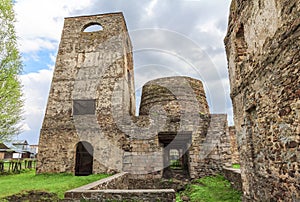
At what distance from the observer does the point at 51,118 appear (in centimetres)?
1196

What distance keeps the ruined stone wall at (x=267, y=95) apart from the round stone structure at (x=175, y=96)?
4.48 meters

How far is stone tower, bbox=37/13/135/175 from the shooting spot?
11.1m

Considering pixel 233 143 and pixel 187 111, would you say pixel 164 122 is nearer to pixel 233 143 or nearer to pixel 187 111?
pixel 187 111

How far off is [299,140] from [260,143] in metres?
1.73

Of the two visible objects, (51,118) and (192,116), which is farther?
(51,118)

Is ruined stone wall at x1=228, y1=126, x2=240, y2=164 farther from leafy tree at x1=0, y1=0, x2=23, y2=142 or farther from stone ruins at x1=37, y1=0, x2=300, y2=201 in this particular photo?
leafy tree at x1=0, y1=0, x2=23, y2=142

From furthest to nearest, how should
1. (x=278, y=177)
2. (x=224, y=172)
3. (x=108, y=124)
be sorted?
(x=108, y=124) < (x=224, y=172) < (x=278, y=177)

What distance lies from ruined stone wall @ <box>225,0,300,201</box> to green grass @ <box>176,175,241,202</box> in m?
1.36

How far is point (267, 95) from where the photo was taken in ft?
14.5

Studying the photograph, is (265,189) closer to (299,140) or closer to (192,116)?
(299,140)

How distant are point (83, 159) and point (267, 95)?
1193 cm

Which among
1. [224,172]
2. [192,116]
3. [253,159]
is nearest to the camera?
[253,159]

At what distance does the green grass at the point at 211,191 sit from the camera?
711cm

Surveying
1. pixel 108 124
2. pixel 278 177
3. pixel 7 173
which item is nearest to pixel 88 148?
pixel 108 124
